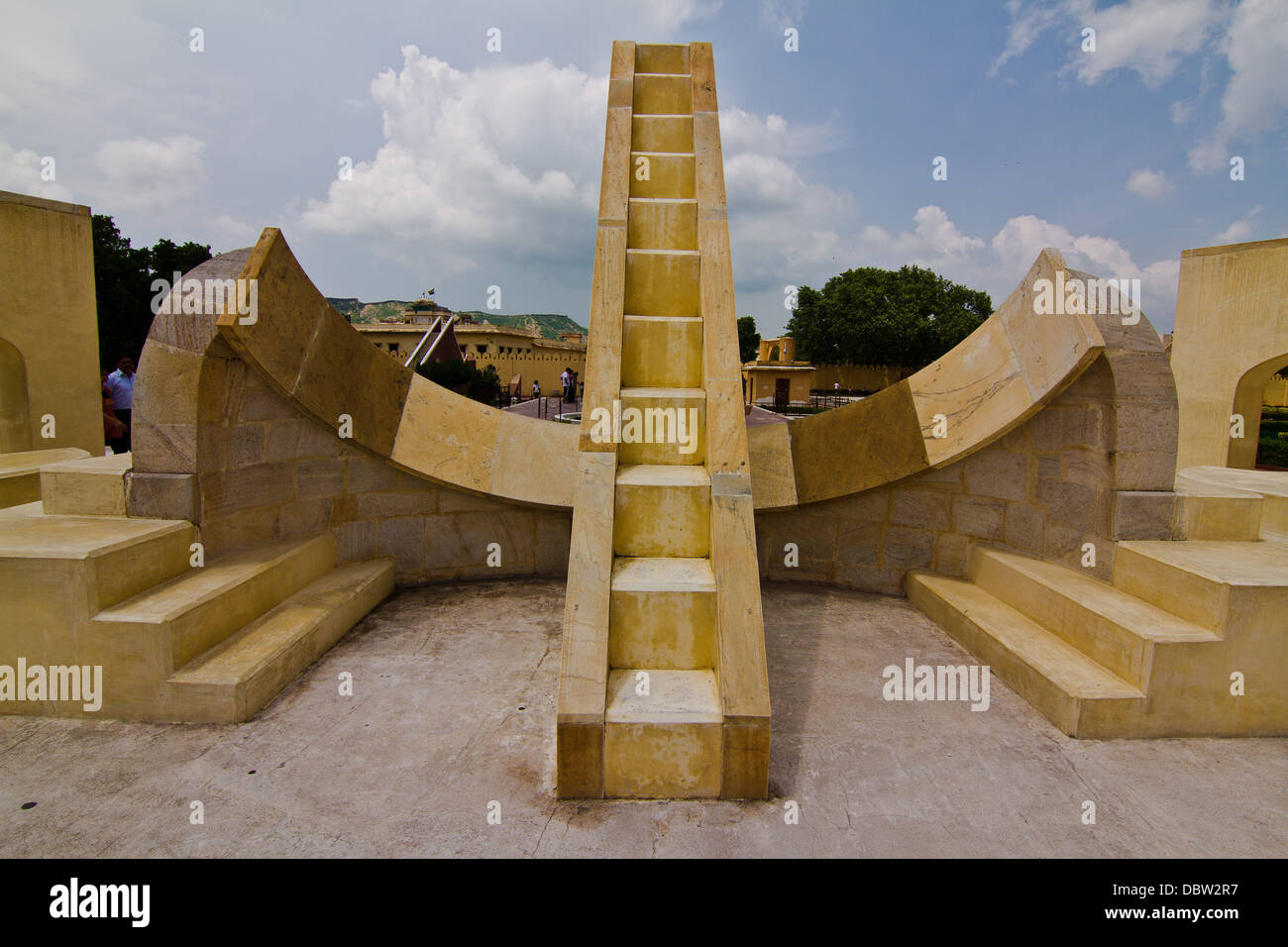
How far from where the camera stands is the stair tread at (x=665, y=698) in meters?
2.55

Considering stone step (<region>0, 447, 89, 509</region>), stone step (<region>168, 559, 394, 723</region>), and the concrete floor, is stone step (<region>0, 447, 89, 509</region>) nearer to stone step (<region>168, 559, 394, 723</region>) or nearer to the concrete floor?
stone step (<region>168, 559, 394, 723</region>)

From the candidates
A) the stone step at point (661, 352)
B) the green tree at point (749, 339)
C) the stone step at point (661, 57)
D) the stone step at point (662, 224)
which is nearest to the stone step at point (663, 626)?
the stone step at point (661, 352)

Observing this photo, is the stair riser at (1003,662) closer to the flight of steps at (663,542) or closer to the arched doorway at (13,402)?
the flight of steps at (663,542)

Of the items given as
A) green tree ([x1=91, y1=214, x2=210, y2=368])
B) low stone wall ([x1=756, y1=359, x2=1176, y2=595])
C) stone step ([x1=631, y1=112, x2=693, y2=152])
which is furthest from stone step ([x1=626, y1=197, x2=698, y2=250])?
green tree ([x1=91, y1=214, x2=210, y2=368])

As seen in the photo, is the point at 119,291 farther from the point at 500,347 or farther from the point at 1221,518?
the point at 1221,518

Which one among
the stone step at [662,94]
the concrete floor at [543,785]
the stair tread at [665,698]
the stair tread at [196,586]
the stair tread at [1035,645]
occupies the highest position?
the stone step at [662,94]

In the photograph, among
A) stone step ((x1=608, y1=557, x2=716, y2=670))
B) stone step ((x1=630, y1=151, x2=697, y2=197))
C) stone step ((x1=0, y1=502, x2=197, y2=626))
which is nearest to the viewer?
stone step ((x1=608, y1=557, x2=716, y2=670))

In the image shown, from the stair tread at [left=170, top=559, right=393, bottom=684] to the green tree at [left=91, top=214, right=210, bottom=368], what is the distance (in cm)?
2521

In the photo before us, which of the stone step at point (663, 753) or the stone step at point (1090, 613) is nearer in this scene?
the stone step at point (663, 753)

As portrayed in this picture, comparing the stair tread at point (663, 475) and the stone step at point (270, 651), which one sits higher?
the stair tread at point (663, 475)

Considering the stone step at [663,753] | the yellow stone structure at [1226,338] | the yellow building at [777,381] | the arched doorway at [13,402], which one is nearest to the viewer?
the stone step at [663,753]

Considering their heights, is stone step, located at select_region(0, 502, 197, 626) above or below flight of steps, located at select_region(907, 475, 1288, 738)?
above

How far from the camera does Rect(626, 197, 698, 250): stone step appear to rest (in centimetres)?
483

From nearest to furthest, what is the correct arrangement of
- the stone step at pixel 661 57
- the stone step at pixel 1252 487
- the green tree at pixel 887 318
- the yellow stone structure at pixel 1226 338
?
the stone step at pixel 1252 487, the stone step at pixel 661 57, the yellow stone structure at pixel 1226 338, the green tree at pixel 887 318
